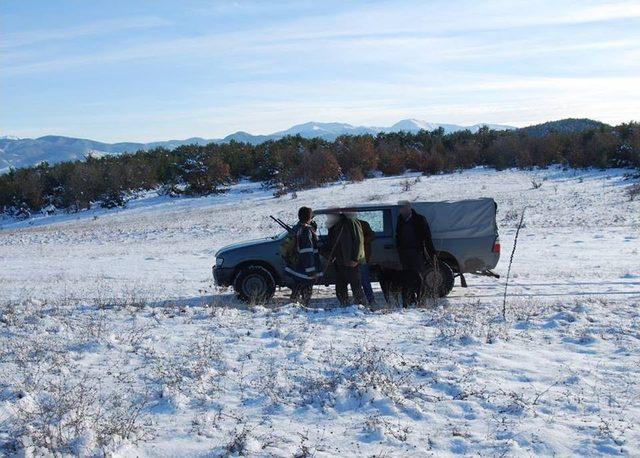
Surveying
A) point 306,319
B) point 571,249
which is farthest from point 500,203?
point 306,319

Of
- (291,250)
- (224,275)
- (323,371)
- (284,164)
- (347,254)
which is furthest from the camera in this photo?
(284,164)

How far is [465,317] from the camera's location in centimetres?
912

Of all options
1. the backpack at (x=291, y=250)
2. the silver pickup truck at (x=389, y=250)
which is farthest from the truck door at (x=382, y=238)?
the backpack at (x=291, y=250)

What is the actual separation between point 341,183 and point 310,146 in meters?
9.11

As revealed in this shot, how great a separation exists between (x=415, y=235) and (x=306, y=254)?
1749 millimetres

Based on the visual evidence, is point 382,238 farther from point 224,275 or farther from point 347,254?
point 224,275

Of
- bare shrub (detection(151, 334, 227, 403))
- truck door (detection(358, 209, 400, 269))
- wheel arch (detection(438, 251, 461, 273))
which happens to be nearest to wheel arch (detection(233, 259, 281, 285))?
truck door (detection(358, 209, 400, 269))

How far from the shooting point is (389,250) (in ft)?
36.6

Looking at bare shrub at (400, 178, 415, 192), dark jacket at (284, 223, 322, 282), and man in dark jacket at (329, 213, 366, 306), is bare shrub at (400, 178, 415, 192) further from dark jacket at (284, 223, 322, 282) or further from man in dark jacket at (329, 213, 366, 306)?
dark jacket at (284, 223, 322, 282)

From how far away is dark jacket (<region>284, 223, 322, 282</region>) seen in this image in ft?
33.9

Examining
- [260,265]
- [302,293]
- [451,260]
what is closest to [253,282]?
[260,265]

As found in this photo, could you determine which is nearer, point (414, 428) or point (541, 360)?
point (414, 428)

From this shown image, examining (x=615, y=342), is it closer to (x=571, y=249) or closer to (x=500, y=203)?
(x=571, y=249)

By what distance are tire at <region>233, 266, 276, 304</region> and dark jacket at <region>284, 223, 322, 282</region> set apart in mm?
760
